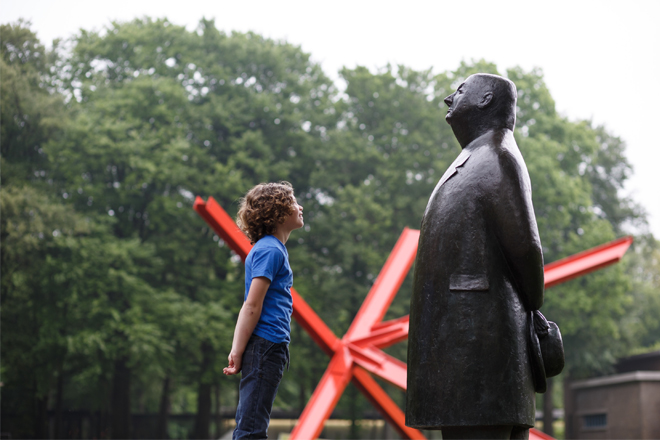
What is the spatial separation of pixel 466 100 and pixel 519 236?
0.79 meters

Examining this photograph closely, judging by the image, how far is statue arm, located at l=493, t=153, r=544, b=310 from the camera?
110 inches

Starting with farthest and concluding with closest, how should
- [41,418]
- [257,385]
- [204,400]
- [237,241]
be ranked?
[204,400]
[41,418]
[237,241]
[257,385]

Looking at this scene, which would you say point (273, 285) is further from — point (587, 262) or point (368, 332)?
point (587, 262)

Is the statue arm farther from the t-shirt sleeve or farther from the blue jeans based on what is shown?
the blue jeans

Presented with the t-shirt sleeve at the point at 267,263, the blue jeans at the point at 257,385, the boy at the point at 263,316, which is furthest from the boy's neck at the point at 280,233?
the blue jeans at the point at 257,385

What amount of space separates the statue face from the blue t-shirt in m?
1.10

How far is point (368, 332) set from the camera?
32.6ft

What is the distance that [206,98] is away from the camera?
75.5 feet

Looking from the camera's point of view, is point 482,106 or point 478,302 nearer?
point 478,302

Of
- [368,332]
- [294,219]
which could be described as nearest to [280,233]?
[294,219]

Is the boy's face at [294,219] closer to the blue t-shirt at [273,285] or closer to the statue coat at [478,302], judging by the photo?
the blue t-shirt at [273,285]

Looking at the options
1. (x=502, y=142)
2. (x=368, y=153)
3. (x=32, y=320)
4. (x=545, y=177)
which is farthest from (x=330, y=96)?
(x=502, y=142)

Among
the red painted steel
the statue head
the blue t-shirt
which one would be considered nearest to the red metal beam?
the red painted steel

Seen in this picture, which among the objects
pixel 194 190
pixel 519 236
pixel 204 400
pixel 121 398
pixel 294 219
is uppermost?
pixel 194 190
